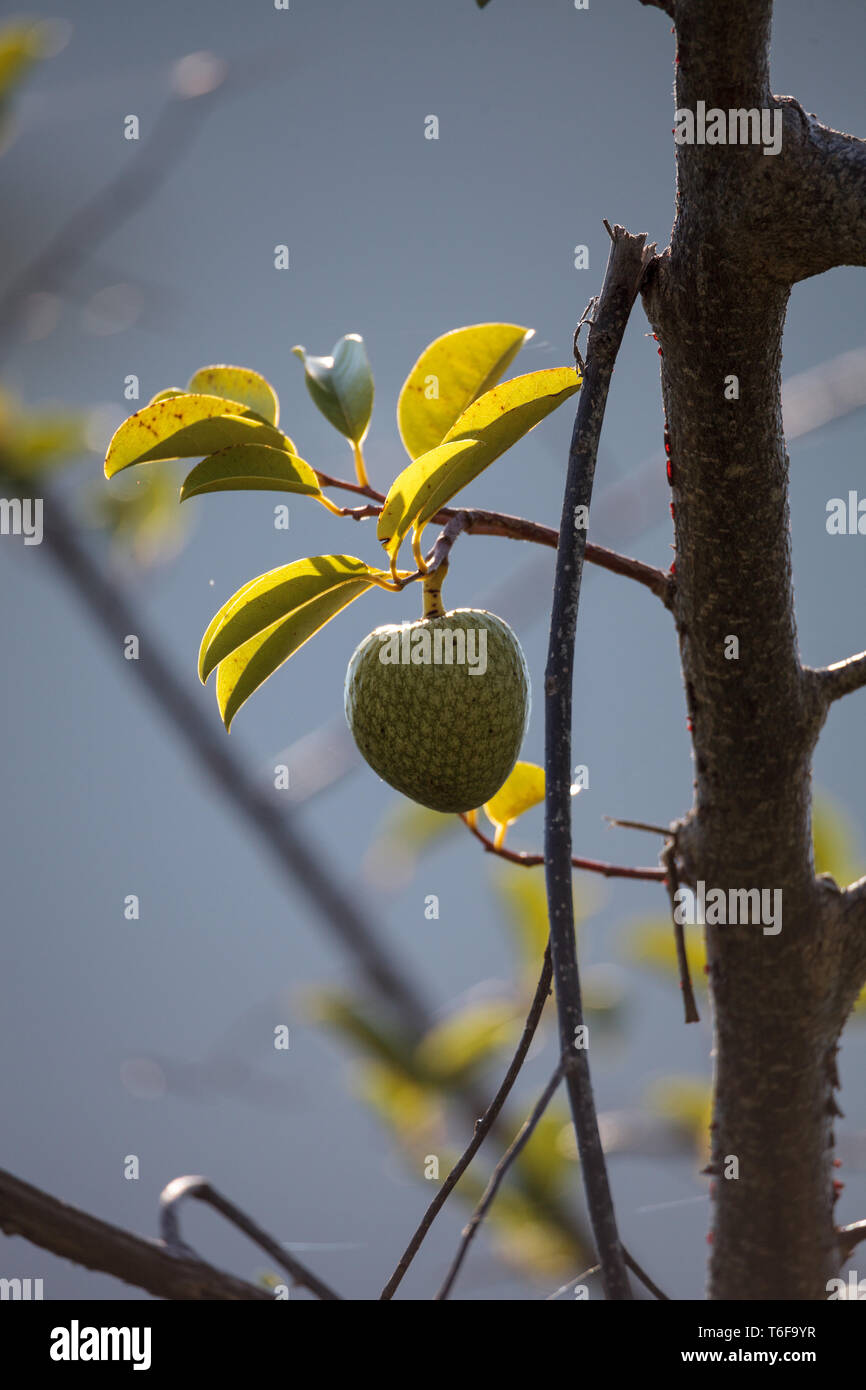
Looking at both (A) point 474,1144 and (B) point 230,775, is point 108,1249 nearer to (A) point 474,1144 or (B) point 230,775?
(A) point 474,1144

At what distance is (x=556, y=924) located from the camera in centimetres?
24

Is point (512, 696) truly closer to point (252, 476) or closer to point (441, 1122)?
point (252, 476)

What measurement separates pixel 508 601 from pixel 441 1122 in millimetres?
531

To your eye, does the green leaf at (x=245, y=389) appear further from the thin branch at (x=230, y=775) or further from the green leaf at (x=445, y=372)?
the thin branch at (x=230, y=775)

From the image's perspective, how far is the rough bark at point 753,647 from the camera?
0.30 metres

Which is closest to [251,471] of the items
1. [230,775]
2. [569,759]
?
[569,759]

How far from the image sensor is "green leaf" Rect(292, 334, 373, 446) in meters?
0.41

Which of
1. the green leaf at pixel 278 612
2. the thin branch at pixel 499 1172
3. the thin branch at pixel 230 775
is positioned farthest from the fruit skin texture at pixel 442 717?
the thin branch at pixel 230 775

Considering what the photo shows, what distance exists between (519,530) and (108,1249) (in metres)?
0.27

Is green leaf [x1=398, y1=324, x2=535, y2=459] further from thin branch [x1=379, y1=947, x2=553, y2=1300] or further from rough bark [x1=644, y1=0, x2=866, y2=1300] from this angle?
thin branch [x1=379, y1=947, x2=553, y2=1300]

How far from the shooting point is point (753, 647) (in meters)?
0.38

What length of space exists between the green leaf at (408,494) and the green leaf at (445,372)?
0.07m

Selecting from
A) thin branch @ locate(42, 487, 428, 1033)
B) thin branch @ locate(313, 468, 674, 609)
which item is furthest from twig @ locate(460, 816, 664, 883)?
thin branch @ locate(42, 487, 428, 1033)

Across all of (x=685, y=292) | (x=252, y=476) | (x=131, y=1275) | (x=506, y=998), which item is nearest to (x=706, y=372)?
(x=685, y=292)
